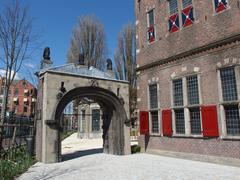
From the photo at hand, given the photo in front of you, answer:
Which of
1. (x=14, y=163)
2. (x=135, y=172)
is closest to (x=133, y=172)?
(x=135, y=172)

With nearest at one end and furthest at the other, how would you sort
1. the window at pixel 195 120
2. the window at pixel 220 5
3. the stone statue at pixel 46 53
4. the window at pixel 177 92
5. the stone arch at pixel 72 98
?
the window at pixel 220 5
the stone arch at pixel 72 98
the window at pixel 195 120
the window at pixel 177 92
the stone statue at pixel 46 53

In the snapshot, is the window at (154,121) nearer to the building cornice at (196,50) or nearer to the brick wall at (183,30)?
the building cornice at (196,50)

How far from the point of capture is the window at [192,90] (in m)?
10.2

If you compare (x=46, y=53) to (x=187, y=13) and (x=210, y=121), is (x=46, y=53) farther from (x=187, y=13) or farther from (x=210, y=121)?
(x=210, y=121)

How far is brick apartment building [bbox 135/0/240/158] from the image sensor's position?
352 inches

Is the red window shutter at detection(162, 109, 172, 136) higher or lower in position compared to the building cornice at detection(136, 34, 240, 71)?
lower

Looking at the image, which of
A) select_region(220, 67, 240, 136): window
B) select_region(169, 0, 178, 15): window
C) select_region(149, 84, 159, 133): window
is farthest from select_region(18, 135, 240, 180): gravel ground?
select_region(169, 0, 178, 15): window

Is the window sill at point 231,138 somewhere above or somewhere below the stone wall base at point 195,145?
above

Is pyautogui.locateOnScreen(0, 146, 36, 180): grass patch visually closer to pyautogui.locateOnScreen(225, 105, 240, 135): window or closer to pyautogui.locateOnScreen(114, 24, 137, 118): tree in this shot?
pyautogui.locateOnScreen(225, 105, 240, 135): window

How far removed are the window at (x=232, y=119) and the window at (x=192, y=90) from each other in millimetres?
1504

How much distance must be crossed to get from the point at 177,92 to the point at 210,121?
8.05 feet

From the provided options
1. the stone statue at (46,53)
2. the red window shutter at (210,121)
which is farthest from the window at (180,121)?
the stone statue at (46,53)

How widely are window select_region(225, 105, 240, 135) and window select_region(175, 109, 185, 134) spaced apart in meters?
2.26

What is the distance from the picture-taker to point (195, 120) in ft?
33.6
